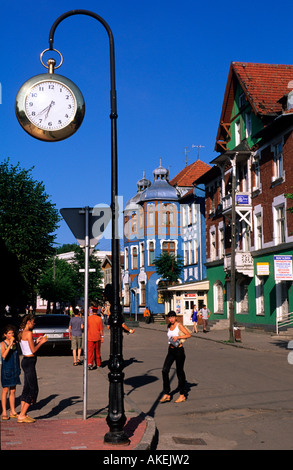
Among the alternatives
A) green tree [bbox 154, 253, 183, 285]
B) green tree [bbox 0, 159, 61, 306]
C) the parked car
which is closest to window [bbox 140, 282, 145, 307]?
green tree [bbox 154, 253, 183, 285]

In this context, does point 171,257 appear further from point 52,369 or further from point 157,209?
point 52,369

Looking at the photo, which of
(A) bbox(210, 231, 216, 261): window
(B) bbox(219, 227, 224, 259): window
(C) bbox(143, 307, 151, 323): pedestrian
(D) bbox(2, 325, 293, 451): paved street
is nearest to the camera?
(D) bbox(2, 325, 293, 451): paved street

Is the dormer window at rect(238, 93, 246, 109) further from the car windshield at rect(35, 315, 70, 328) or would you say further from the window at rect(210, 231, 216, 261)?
the car windshield at rect(35, 315, 70, 328)

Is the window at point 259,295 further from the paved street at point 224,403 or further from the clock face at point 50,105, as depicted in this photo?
the clock face at point 50,105

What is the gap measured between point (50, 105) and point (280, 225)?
1083 inches

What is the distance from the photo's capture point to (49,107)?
24.0 ft

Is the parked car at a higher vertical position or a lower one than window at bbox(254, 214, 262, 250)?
lower

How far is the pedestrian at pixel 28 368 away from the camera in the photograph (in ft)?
30.1

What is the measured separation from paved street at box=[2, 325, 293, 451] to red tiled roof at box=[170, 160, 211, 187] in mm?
45642

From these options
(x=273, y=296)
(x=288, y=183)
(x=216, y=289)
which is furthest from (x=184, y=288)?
(x=288, y=183)

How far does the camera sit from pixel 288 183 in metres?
31.6

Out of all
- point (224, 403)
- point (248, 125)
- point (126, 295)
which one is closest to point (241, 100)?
point (248, 125)

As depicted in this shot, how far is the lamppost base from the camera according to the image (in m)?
7.34

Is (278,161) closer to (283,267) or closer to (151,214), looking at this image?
(283,267)
